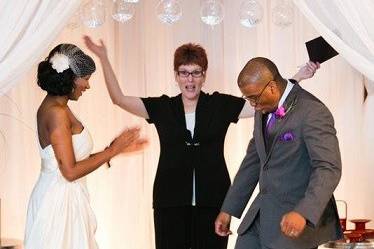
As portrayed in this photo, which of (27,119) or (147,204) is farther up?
(27,119)

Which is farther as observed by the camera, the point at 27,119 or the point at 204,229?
the point at 27,119

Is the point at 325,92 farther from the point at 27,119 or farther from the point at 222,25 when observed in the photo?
the point at 27,119

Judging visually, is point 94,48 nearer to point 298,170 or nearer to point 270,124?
point 270,124

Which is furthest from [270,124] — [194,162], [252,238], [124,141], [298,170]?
[194,162]

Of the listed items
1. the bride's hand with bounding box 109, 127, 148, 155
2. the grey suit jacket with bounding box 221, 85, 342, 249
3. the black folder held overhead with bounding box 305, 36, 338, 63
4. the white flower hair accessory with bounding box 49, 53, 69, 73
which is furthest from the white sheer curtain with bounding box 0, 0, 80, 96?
the black folder held overhead with bounding box 305, 36, 338, 63

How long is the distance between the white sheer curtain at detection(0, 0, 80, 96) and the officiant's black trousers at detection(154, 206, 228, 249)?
1.09 m

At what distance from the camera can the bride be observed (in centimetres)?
404

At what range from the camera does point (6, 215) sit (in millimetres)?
5367

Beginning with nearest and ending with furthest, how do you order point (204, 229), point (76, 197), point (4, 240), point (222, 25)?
point (76, 197)
point (204, 229)
point (4, 240)
point (222, 25)

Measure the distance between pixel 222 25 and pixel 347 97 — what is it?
95cm

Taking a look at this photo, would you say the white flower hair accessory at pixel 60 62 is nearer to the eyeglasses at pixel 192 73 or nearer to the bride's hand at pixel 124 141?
the bride's hand at pixel 124 141

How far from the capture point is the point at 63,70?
13.4 ft

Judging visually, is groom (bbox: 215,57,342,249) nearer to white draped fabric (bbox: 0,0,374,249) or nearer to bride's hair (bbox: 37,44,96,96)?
bride's hair (bbox: 37,44,96,96)

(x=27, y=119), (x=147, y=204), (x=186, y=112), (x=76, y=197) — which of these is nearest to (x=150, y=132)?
(x=147, y=204)
